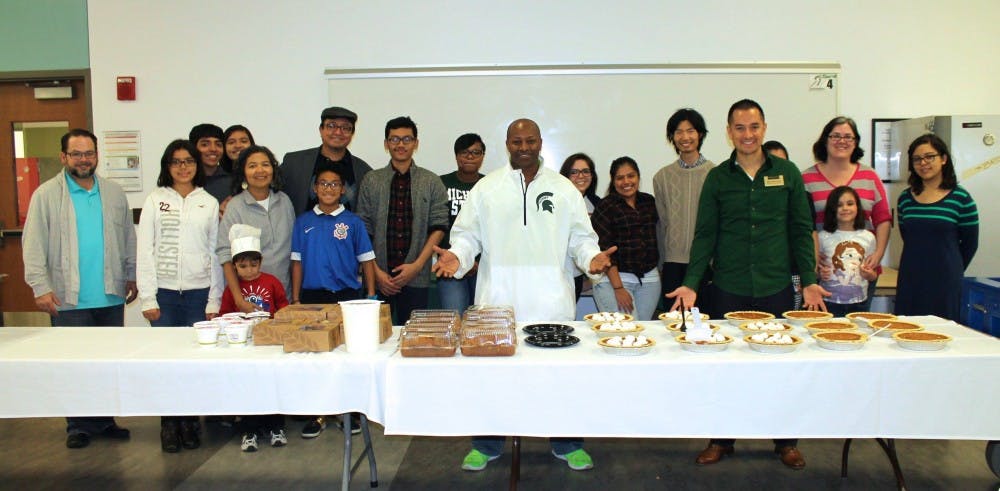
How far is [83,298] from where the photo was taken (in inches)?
135

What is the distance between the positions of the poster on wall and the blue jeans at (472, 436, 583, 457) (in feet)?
12.1

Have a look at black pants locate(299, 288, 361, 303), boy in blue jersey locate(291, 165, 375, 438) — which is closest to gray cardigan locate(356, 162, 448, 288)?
boy in blue jersey locate(291, 165, 375, 438)

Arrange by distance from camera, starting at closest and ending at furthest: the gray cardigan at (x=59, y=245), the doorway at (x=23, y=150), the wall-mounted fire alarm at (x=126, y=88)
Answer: the gray cardigan at (x=59, y=245), the wall-mounted fire alarm at (x=126, y=88), the doorway at (x=23, y=150)

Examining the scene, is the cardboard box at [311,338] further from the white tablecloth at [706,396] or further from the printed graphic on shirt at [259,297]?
the printed graphic on shirt at [259,297]

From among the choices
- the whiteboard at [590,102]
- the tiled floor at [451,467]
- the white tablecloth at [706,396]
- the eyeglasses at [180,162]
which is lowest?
the tiled floor at [451,467]

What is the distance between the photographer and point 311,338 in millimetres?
2258

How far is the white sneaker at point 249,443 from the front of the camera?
339 cm

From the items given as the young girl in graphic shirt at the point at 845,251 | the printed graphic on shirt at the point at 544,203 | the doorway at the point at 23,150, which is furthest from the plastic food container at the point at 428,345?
the doorway at the point at 23,150

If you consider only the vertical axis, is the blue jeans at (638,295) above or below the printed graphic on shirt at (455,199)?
below

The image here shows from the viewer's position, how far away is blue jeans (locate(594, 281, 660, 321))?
3.69m

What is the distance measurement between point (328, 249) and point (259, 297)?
0.42 m

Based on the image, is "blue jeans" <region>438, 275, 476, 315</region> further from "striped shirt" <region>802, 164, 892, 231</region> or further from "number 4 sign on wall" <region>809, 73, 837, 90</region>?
"number 4 sign on wall" <region>809, 73, 837, 90</region>

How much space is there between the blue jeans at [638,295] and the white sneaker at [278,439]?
6.13 feet

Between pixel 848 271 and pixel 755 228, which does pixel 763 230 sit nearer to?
pixel 755 228
